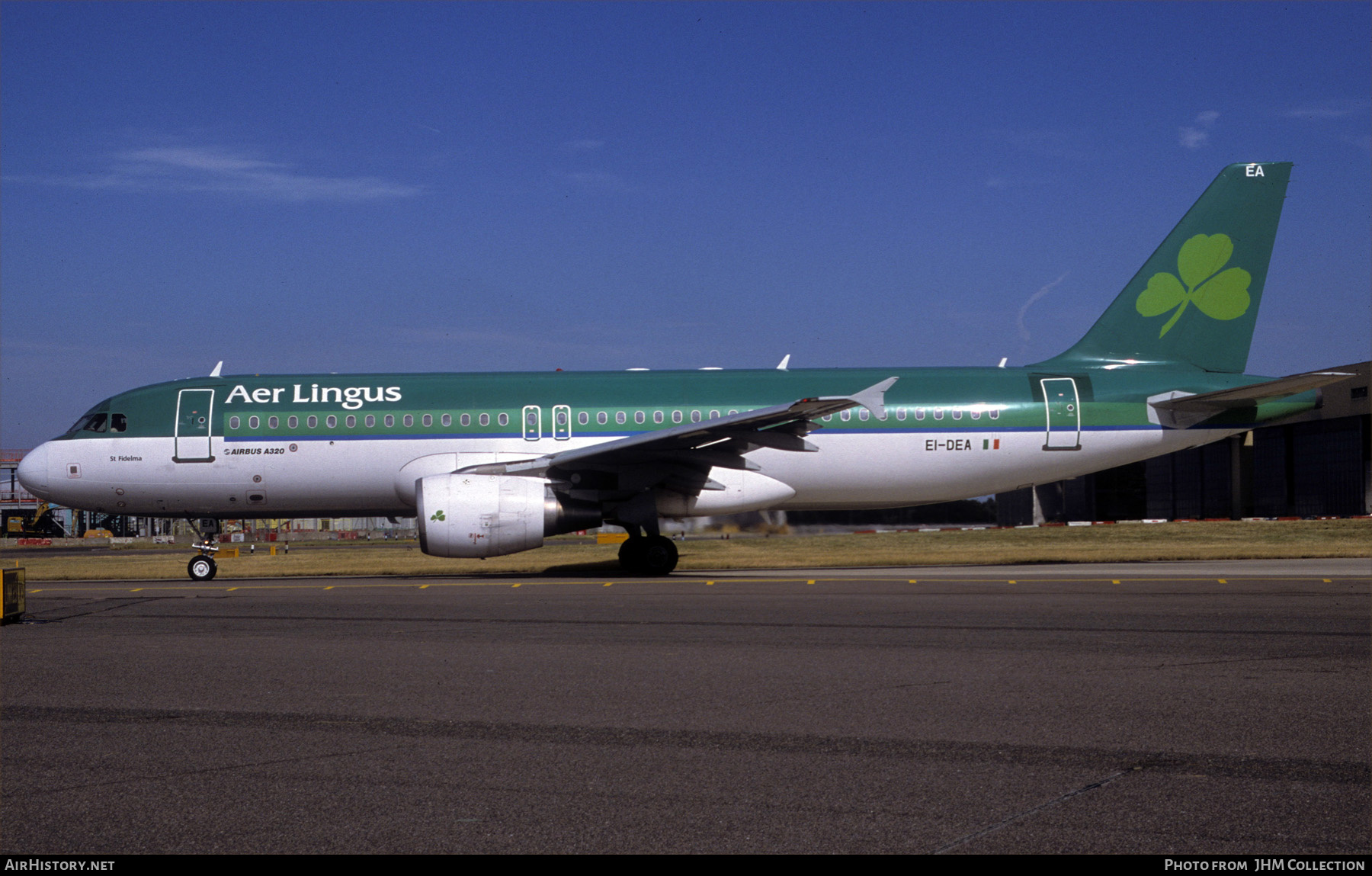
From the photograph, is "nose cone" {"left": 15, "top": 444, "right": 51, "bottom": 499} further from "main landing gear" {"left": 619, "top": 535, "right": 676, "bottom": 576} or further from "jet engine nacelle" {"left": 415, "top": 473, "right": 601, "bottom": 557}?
"main landing gear" {"left": 619, "top": 535, "right": 676, "bottom": 576}

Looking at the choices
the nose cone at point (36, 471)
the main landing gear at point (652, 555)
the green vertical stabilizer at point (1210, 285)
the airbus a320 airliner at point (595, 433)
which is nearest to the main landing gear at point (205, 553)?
the airbus a320 airliner at point (595, 433)

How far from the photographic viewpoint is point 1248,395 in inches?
728

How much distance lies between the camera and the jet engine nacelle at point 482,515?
652 inches

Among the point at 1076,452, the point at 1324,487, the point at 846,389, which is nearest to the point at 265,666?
the point at 846,389

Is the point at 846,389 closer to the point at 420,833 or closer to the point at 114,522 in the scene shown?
the point at 420,833

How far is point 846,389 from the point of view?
1992cm

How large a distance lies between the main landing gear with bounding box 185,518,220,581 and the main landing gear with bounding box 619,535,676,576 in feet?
24.9

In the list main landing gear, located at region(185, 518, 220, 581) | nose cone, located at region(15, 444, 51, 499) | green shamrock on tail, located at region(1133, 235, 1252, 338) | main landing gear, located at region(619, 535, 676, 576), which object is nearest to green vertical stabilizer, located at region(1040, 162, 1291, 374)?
green shamrock on tail, located at region(1133, 235, 1252, 338)

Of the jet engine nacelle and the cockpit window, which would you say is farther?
the cockpit window

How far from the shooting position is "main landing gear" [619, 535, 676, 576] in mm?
18188

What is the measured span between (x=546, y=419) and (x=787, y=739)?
14.3 meters

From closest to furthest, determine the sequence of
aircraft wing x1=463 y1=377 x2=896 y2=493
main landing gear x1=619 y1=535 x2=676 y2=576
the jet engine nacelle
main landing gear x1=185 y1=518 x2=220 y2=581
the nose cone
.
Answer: aircraft wing x1=463 y1=377 x2=896 y2=493
the jet engine nacelle
main landing gear x1=619 y1=535 x2=676 y2=576
main landing gear x1=185 y1=518 x2=220 y2=581
the nose cone

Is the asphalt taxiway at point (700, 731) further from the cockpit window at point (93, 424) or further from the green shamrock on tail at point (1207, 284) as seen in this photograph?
the green shamrock on tail at point (1207, 284)

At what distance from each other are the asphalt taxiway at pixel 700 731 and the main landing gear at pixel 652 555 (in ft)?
21.3
